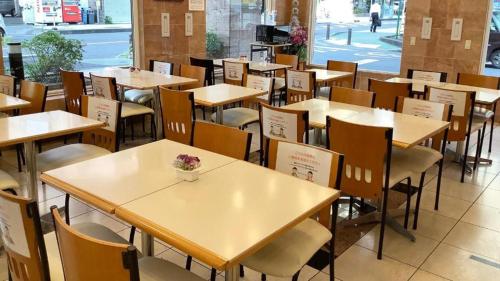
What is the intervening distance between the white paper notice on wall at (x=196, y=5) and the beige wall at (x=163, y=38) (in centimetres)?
7

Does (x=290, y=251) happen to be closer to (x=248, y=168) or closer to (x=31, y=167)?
(x=248, y=168)

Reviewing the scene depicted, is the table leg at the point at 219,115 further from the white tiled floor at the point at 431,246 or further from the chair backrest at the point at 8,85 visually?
the chair backrest at the point at 8,85

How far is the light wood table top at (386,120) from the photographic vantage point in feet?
9.79

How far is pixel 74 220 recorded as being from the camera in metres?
3.38

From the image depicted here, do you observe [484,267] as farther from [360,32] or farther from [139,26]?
[360,32]

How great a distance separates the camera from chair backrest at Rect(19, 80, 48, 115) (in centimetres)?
389

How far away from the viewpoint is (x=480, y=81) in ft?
17.2

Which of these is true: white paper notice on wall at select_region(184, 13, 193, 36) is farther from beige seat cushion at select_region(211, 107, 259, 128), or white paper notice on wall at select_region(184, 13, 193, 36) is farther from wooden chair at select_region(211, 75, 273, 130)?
beige seat cushion at select_region(211, 107, 259, 128)

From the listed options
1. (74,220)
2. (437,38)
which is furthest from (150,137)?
(437,38)

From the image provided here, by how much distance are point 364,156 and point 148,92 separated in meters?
3.30

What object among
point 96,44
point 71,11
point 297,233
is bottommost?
point 297,233

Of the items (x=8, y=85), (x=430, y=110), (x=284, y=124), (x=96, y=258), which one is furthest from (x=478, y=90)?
(x=8, y=85)

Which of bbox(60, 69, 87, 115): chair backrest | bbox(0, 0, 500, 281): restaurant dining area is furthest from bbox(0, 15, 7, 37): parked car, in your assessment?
bbox(60, 69, 87, 115): chair backrest

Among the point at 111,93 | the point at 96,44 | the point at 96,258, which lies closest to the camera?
the point at 96,258
